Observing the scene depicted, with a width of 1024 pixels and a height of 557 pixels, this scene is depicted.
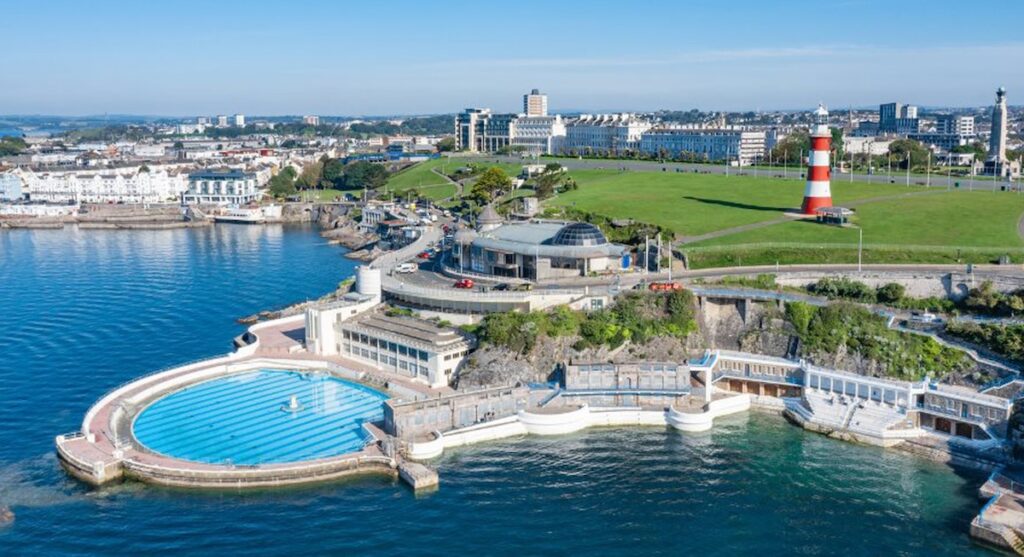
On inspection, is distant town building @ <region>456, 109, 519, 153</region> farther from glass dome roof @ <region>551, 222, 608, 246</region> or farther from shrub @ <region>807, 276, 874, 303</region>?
shrub @ <region>807, 276, 874, 303</region>

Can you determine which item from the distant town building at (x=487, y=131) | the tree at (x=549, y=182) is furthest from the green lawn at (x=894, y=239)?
the distant town building at (x=487, y=131)

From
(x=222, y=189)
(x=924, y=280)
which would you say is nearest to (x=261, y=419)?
(x=924, y=280)

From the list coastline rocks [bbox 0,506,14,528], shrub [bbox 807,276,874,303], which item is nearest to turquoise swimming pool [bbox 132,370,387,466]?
coastline rocks [bbox 0,506,14,528]

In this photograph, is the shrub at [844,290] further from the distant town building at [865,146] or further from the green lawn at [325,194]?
the distant town building at [865,146]

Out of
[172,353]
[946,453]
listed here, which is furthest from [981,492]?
[172,353]

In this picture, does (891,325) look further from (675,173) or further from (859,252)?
(675,173)
